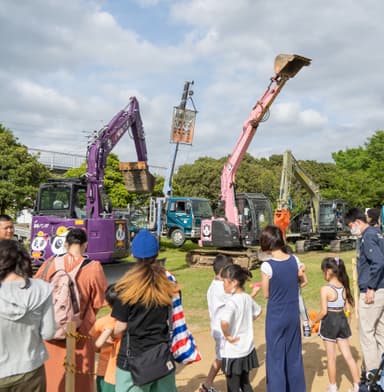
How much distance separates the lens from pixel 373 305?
4.92m

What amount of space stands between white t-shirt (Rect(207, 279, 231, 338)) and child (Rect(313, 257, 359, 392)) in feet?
3.65

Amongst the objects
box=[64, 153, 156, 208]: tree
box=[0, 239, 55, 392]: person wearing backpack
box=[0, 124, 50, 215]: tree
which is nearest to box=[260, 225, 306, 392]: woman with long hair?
box=[0, 239, 55, 392]: person wearing backpack

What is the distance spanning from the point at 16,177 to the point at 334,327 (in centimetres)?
1621

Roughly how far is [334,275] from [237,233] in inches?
398

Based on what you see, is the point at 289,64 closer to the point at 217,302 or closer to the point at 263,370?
the point at 263,370

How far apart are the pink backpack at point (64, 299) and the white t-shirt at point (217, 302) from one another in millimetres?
1326

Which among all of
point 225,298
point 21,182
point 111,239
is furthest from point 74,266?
point 21,182

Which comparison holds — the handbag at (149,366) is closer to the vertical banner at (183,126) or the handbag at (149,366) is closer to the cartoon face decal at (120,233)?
the cartoon face decal at (120,233)

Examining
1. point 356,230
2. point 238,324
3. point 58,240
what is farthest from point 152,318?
point 58,240

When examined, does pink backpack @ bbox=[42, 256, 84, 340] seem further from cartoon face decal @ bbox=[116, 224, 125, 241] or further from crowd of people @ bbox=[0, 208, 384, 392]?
cartoon face decal @ bbox=[116, 224, 125, 241]

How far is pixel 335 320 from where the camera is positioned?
15.4 feet

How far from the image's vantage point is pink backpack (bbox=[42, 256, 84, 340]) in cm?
344

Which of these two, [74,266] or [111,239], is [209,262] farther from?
[74,266]

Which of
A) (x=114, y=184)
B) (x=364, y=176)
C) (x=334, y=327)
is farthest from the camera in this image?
(x=364, y=176)
